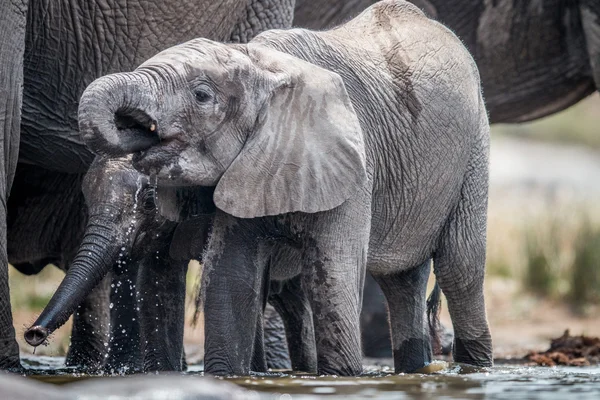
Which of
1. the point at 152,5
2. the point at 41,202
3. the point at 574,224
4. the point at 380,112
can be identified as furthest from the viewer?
the point at 574,224

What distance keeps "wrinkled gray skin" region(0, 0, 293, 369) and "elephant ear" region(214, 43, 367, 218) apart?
39.7 inches

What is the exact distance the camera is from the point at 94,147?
5.70 m

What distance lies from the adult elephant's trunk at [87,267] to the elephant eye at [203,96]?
653 mm

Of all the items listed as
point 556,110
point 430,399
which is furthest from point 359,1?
point 430,399

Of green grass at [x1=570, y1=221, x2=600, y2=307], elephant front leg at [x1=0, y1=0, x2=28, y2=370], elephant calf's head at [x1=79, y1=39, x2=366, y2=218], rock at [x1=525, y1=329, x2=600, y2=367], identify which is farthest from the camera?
green grass at [x1=570, y1=221, x2=600, y2=307]

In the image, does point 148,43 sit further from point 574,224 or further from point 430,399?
point 574,224

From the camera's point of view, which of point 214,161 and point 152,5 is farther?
point 152,5

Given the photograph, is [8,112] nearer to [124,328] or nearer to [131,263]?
[131,263]

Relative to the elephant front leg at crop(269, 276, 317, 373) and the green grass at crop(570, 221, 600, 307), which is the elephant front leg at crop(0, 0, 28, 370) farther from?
the green grass at crop(570, 221, 600, 307)

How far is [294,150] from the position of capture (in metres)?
6.04

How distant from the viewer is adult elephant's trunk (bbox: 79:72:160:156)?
5629 mm

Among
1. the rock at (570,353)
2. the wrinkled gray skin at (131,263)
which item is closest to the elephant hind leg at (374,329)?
the rock at (570,353)

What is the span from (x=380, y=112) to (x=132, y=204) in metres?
1.15

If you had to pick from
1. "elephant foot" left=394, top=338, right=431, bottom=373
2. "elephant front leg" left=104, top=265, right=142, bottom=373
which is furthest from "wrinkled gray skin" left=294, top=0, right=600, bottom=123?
"elephant front leg" left=104, top=265, right=142, bottom=373
